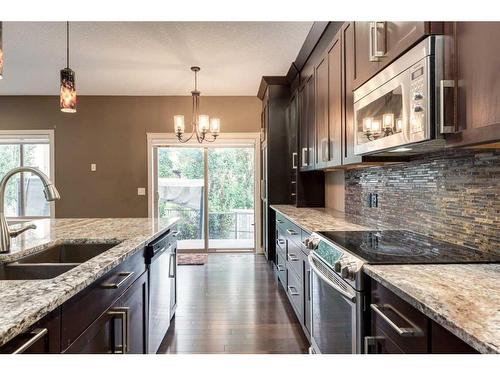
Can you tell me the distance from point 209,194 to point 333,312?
4.27 meters

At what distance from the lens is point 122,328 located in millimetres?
1410

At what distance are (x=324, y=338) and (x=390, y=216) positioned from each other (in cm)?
105

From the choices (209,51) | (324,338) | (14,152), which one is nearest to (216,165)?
(209,51)

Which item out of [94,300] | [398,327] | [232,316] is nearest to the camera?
[398,327]

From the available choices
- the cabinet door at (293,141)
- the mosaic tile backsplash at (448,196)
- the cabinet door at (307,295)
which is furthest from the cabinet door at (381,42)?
the cabinet door at (293,141)

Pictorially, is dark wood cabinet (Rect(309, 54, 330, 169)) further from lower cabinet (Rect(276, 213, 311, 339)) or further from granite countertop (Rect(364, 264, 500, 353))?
granite countertop (Rect(364, 264, 500, 353))

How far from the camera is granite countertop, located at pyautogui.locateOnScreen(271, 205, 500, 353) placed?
714 millimetres

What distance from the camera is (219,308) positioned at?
3.16 metres

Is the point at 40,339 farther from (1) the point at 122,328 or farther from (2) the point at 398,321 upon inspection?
(2) the point at 398,321

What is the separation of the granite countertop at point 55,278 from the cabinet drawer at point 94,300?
54mm

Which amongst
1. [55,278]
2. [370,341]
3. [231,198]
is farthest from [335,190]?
[55,278]

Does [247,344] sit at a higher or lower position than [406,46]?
lower

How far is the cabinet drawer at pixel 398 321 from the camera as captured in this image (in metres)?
0.94

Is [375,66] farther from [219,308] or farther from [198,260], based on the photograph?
[198,260]
